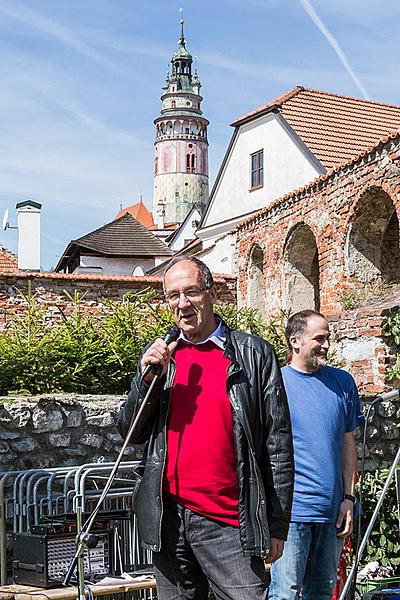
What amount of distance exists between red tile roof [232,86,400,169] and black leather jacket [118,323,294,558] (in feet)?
67.8

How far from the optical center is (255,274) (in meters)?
21.8

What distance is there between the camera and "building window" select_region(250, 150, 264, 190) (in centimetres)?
2609

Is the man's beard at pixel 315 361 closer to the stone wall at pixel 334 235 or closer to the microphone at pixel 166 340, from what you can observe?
the microphone at pixel 166 340

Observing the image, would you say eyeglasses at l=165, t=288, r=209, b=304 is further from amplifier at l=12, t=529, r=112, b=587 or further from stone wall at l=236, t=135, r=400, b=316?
stone wall at l=236, t=135, r=400, b=316

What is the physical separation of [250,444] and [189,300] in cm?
59

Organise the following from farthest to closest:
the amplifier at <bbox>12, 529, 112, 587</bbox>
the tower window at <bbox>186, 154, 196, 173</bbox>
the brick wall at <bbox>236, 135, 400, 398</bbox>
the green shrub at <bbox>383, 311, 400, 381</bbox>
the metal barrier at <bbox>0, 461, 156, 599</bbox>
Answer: the tower window at <bbox>186, 154, 196, 173</bbox>
the brick wall at <bbox>236, 135, 400, 398</bbox>
the green shrub at <bbox>383, 311, 400, 381</bbox>
the metal barrier at <bbox>0, 461, 156, 599</bbox>
the amplifier at <bbox>12, 529, 112, 587</bbox>

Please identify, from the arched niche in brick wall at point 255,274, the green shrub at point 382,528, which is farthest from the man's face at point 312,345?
the arched niche in brick wall at point 255,274

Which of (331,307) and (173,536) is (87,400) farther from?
(331,307)

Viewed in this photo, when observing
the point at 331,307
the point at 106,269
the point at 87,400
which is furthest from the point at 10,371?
the point at 106,269

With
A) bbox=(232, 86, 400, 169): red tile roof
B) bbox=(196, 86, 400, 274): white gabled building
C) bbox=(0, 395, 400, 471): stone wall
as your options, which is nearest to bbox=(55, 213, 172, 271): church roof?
bbox=(196, 86, 400, 274): white gabled building

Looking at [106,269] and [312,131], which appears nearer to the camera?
[312,131]

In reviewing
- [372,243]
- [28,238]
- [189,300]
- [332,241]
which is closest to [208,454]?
[189,300]

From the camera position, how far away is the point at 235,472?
11.7ft

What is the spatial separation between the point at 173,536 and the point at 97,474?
279 centimetres
